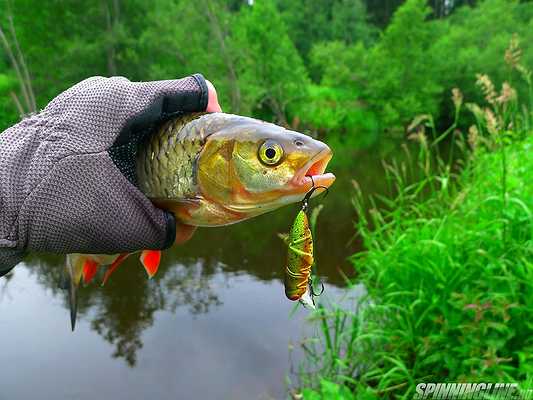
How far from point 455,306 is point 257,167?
2.26 meters

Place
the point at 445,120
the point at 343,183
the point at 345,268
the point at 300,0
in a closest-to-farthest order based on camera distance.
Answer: the point at 345,268, the point at 343,183, the point at 445,120, the point at 300,0

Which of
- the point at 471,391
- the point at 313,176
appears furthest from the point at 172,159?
the point at 471,391

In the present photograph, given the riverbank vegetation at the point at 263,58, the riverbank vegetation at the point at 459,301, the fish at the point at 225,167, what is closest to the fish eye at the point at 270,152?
the fish at the point at 225,167

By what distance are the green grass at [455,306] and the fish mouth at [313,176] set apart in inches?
71.4

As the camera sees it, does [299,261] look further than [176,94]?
No

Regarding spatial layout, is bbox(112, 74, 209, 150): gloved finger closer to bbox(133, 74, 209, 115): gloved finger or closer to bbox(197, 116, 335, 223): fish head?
bbox(133, 74, 209, 115): gloved finger

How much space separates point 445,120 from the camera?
3198cm

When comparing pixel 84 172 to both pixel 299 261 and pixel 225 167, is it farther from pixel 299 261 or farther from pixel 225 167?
pixel 299 261

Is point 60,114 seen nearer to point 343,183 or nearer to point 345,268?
point 345,268

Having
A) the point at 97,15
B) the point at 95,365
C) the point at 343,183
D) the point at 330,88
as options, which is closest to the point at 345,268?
the point at 95,365

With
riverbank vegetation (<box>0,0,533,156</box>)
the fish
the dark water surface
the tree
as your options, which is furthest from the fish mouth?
the tree

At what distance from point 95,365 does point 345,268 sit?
13.0 ft

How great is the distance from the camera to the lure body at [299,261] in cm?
147

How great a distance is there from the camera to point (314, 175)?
4.78 feet
